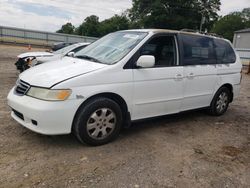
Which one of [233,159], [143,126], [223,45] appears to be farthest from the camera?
[223,45]

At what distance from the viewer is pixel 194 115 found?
20.1 feet

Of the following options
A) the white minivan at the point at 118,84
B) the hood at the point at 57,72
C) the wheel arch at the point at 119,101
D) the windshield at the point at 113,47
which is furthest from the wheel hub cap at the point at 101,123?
the windshield at the point at 113,47

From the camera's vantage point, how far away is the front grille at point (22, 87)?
386cm

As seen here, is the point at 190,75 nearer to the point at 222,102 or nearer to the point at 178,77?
the point at 178,77

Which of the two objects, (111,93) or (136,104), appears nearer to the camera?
(111,93)

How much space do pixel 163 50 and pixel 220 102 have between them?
82.5 inches

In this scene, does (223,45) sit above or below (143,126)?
above

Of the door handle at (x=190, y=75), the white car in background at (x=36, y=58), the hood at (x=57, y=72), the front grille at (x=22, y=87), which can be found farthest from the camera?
the white car in background at (x=36, y=58)

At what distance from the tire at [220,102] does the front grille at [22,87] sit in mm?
3841

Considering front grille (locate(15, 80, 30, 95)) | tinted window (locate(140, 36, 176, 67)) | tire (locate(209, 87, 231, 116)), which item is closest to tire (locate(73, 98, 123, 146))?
front grille (locate(15, 80, 30, 95))

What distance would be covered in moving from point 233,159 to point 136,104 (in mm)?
1651

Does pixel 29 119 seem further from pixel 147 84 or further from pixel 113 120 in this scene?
pixel 147 84

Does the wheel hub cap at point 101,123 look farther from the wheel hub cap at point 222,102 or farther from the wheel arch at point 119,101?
the wheel hub cap at point 222,102

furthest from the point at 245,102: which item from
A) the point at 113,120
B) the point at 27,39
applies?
the point at 27,39
